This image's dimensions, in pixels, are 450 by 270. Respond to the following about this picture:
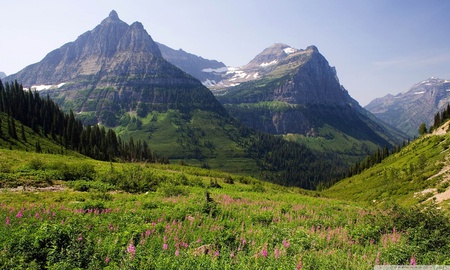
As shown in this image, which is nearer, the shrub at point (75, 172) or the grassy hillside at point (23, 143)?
the shrub at point (75, 172)

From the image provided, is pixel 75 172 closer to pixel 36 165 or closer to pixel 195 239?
pixel 36 165

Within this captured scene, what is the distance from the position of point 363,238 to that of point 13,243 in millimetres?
14439

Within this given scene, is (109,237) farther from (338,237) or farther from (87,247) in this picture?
(338,237)

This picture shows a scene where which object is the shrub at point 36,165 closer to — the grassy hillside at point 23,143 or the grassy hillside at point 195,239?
the grassy hillside at point 195,239

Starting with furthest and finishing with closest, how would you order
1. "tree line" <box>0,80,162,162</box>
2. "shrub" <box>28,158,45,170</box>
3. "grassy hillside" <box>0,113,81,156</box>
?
"tree line" <box>0,80,162,162</box>, "grassy hillside" <box>0,113,81,156</box>, "shrub" <box>28,158,45,170</box>

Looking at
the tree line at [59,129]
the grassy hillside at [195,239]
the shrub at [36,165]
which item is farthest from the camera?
the tree line at [59,129]

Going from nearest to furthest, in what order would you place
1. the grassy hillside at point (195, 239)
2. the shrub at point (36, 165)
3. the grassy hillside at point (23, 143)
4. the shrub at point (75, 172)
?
1. the grassy hillside at point (195, 239)
2. the shrub at point (75, 172)
3. the shrub at point (36, 165)
4. the grassy hillside at point (23, 143)

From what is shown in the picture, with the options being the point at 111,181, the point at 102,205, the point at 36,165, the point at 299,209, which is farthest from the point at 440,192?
the point at 36,165

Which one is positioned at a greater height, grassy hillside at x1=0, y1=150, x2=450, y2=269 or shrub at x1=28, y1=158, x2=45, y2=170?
grassy hillside at x1=0, y1=150, x2=450, y2=269

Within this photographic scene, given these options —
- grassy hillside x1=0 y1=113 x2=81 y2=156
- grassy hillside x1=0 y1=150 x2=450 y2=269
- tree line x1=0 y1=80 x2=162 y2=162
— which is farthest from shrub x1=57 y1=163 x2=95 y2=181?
tree line x1=0 y1=80 x2=162 y2=162

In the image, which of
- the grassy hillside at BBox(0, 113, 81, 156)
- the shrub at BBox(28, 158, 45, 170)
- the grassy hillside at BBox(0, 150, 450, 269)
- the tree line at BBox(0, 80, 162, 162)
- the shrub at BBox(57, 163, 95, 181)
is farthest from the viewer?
the tree line at BBox(0, 80, 162, 162)

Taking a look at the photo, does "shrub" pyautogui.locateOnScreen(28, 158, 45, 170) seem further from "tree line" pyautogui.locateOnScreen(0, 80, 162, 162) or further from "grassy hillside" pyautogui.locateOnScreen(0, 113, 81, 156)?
"tree line" pyautogui.locateOnScreen(0, 80, 162, 162)

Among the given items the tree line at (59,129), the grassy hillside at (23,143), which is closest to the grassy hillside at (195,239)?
the grassy hillside at (23,143)

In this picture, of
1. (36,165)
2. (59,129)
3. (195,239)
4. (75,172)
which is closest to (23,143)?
(59,129)
